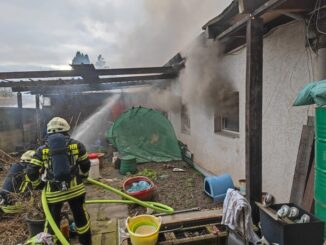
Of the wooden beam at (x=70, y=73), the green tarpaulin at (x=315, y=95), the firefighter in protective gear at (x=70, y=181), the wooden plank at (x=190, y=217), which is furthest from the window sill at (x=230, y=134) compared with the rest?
the firefighter in protective gear at (x=70, y=181)

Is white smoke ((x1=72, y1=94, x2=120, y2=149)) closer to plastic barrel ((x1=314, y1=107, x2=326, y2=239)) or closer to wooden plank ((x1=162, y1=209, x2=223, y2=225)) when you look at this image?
wooden plank ((x1=162, y1=209, x2=223, y2=225))

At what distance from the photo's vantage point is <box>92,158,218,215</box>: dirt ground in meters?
5.13

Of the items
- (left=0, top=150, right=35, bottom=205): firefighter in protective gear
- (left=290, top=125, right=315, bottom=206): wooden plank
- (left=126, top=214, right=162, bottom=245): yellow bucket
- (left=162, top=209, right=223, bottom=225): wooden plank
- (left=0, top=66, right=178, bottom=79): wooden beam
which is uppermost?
(left=0, top=66, right=178, bottom=79): wooden beam

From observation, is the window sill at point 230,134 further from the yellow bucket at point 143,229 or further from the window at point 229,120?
the yellow bucket at point 143,229

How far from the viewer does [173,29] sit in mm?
9266

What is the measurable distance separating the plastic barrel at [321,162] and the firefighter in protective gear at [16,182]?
14.7 feet

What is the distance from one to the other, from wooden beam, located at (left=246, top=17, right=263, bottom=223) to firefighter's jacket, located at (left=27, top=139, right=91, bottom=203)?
2.37 metres

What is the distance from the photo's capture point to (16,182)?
15.1ft

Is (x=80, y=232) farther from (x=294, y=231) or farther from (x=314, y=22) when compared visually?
(x=314, y=22)

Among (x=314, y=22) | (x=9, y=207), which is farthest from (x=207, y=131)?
(x=9, y=207)

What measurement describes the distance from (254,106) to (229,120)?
3078 mm

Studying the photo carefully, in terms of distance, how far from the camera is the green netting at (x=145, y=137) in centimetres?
906

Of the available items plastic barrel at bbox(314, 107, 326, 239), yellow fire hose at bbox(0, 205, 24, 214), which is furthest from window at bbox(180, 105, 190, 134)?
plastic barrel at bbox(314, 107, 326, 239)

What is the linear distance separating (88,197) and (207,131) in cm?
356
